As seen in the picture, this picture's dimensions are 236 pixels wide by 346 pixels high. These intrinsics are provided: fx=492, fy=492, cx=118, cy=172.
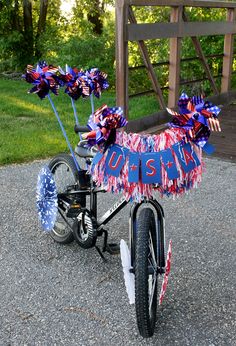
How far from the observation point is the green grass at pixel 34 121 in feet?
18.4

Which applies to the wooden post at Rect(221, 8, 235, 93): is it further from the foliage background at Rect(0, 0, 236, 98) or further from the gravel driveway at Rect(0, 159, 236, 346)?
the gravel driveway at Rect(0, 159, 236, 346)

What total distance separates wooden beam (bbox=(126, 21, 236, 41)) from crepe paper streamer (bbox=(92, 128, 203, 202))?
3.54 m

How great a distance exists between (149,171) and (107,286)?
88 cm

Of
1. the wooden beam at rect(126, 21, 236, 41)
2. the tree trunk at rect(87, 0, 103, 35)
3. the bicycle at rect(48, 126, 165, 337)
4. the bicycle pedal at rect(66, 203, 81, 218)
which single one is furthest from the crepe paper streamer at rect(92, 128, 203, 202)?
the tree trunk at rect(87, 0, 103, 35)

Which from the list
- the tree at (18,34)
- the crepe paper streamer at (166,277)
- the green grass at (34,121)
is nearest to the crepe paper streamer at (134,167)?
the crepe paper streamer at (166,277)

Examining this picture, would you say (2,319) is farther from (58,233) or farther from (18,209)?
(18,209)

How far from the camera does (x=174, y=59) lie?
6.88 metres

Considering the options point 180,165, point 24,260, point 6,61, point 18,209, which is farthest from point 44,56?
point 180,165

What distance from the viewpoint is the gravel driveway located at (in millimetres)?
2514

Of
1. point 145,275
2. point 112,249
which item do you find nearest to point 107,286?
point 112,249

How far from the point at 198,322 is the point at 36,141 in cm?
384

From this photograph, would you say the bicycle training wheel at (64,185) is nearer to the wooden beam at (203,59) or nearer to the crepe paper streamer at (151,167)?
the crepe paper streamer at (151,167)

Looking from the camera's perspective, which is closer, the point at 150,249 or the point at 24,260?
the point at 150,249

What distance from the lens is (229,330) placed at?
254 centimetres
